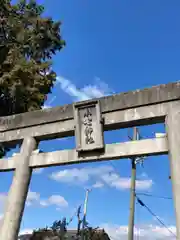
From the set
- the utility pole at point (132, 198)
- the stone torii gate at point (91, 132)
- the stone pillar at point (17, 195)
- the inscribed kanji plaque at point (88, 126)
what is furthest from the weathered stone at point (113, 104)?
the utility pole at point (132, 198)

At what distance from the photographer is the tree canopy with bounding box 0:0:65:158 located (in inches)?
405

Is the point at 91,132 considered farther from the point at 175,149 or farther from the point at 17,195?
the point at 17,195

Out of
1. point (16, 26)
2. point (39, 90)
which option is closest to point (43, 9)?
point (16, 26)

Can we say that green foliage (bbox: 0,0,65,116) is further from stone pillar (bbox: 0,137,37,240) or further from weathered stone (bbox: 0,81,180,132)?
stone pillar (bbox: 0,137,37,240)

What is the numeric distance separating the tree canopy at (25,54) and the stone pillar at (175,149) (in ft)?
21.4

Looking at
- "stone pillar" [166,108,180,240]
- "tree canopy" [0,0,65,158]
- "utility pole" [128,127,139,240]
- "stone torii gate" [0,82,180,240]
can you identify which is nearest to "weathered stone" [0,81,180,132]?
"stone torii gate" [0,82,180,240]

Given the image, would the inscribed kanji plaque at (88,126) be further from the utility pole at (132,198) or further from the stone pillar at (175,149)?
the utility pole at (132,198)

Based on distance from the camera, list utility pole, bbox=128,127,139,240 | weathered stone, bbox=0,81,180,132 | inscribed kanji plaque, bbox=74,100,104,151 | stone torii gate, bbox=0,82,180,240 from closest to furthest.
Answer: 1. stone torii gate, bbox=0,82,180,240
2. weathered stone, bbox=0,81,180,132
3. inscribed kanji plaque, bbox=74,100,104,151
4. utility pole, bbox=128,127,139,240

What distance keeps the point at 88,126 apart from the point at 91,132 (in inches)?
6.2

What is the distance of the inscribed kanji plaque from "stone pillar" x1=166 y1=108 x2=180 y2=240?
1.32m

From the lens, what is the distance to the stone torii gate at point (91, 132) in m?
5.16

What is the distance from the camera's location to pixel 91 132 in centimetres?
570

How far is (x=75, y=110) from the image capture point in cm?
597

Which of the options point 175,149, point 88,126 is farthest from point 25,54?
point 175,149
